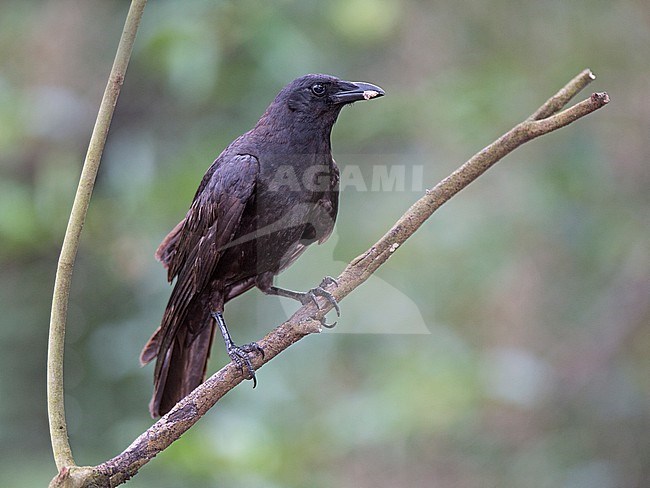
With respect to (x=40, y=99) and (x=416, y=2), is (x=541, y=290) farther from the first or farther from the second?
(x=40, y=99)

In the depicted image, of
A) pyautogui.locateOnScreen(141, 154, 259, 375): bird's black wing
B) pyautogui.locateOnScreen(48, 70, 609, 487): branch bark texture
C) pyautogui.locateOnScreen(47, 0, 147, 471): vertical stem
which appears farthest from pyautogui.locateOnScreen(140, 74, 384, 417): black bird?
pyautogui.locateOnScreen(47, 0, 147, 471): vertical stem

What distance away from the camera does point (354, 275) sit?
5.75 ft

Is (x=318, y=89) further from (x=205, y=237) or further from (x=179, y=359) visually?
(x=179, y=359)

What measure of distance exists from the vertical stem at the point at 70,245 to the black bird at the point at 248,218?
66 centimetres

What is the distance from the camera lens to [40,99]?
359 cm

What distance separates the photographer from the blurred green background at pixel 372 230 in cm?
332

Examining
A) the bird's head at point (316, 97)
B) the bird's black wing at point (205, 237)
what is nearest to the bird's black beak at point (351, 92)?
the bird's head at point (316, 97)

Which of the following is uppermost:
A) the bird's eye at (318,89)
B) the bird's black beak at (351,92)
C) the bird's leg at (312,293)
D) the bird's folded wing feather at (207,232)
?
the bird's eye at (318,89)

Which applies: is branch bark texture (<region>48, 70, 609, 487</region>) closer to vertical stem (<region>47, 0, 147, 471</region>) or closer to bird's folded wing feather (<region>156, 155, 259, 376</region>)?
vertical stem (<region>47, 0, 147, 471</region>)

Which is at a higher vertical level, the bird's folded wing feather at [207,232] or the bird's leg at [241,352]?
the bird's folded wing feather at [207,232]

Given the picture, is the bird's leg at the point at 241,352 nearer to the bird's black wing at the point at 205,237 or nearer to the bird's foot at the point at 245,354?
the bird's foot at the point at 245,354

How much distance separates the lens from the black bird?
2133 mm

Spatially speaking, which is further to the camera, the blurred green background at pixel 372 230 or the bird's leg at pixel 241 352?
the blurred green background at pixel 372 230

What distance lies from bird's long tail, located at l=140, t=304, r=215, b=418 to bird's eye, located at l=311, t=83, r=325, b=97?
2.06 ft
